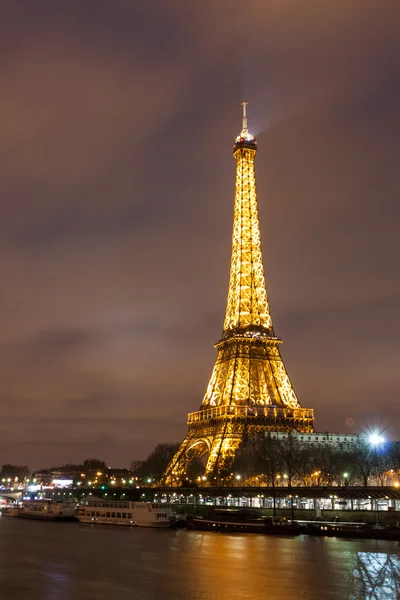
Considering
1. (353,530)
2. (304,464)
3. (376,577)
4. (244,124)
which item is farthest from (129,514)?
(244,124)

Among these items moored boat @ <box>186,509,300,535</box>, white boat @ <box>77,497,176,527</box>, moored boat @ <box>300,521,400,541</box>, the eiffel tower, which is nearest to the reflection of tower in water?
moored boat @ <box>300,521,400,541</box>

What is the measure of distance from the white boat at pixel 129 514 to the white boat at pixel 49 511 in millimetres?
3411

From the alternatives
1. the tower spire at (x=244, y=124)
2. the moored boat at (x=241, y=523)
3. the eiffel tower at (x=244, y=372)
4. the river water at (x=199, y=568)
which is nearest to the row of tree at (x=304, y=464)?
the eiffel tower at (x=244, y=372)

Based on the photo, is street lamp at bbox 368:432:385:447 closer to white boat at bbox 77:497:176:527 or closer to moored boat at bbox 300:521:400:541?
moored boat at bbox 300:521:400:541

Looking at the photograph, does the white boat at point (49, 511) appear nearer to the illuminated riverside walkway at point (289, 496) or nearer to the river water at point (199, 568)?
the illuminated riverside walkway at point (289, 496)

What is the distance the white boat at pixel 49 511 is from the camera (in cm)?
9158

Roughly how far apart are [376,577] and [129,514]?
46.3 metres

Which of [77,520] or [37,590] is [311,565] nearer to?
[37,590]

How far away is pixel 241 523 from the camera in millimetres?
66750

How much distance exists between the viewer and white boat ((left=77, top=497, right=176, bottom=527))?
252ft

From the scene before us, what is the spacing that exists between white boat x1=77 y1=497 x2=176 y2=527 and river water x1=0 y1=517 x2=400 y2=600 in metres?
15.6

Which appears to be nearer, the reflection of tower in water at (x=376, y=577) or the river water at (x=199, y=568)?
the reflection of tower in water at (x=376, y=577)

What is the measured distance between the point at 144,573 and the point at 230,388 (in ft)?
200

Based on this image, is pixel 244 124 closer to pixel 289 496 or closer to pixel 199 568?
pixel 289 496
